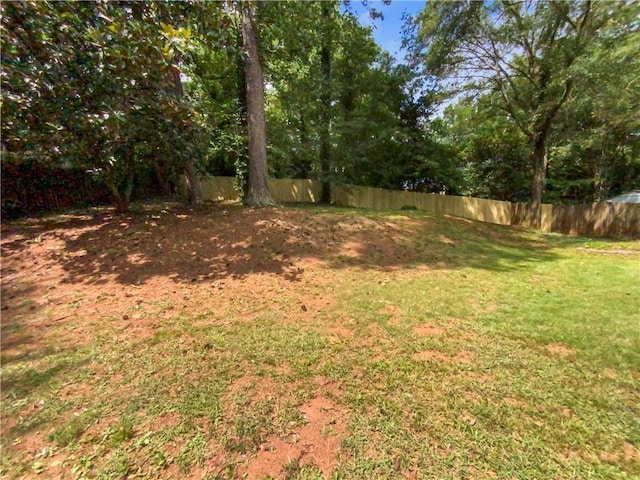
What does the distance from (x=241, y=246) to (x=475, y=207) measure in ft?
39.8

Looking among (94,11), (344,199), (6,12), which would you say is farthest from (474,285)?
(344,199)

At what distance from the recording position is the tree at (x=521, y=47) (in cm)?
1002

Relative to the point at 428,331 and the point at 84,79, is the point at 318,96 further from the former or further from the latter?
the point at 428,331

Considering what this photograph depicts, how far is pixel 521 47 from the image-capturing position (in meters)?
11.3

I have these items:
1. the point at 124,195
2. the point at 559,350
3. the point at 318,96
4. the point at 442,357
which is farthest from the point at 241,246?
the point at 318,96

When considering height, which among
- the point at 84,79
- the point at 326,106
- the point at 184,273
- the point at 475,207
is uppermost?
the point at 326,106

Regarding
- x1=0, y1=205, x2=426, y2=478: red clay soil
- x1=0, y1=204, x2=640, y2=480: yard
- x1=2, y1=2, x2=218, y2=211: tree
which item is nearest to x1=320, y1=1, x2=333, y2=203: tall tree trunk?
x1=0, y1=205, x2=426, y2=478: red clay soil

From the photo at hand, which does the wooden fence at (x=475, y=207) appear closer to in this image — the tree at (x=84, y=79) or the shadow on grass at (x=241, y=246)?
the shadow on grass at (x=241, y=246)

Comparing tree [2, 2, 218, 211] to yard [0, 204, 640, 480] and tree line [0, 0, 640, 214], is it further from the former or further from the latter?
A: yard [0, 204, 640, 480]

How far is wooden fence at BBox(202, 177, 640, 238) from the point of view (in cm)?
1027

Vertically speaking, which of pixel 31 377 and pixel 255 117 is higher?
pixel 255 117

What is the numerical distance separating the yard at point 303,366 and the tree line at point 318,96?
217 cm

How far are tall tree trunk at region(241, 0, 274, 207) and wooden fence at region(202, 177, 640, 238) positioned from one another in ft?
18.5

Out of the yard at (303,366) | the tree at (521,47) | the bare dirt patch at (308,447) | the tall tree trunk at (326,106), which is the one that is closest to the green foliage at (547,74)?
the tree at (521,47)
